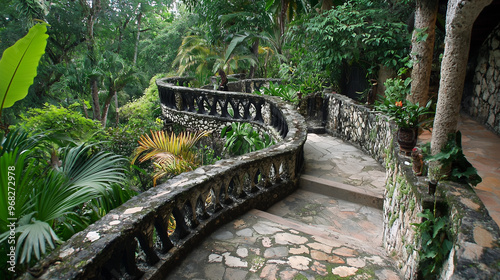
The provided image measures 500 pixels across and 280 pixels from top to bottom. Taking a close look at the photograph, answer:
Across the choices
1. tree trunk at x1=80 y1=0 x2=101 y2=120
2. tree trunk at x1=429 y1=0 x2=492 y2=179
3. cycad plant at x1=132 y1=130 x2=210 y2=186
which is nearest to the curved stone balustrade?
cycad plant at x1=132 y1=130 x2=210 y2=186

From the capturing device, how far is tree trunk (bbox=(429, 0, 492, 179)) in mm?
2395

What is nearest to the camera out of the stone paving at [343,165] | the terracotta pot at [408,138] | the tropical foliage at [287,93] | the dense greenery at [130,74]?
the dense greenery at [130,74]

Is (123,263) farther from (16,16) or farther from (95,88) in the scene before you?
(16,16)

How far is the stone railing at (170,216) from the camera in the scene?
2.06m

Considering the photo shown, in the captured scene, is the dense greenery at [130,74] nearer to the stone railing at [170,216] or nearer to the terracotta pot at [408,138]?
the stone railing at [170,216]

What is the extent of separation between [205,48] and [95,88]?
6.28 meters

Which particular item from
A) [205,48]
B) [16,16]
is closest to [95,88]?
[205,48]

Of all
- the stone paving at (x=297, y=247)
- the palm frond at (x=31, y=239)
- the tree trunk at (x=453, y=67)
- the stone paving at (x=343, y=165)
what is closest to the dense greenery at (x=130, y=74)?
the palm frond at (x=31, y=239)

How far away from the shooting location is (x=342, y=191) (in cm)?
516

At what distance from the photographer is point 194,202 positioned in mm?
3244

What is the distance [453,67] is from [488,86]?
5.43 meters

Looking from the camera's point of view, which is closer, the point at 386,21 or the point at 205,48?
the point at 386,21

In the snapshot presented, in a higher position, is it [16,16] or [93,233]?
[16,16]

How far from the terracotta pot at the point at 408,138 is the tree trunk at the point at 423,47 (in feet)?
8.70
